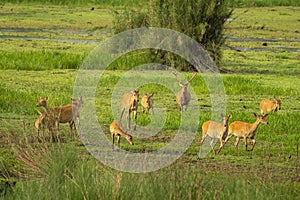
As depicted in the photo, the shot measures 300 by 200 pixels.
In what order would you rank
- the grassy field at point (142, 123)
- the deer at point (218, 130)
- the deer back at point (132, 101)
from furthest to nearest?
the deer back at point (132, 101), the deer at point (218, 130), the grassy field at point (142, 123)

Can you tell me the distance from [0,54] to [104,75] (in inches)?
90.2

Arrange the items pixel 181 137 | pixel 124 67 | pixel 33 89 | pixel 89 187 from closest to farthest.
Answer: pixel 89 187 < pixel 181 137 < pixel 33 89 < pixel 124 67

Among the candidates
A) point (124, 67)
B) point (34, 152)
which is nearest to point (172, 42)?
point (124, 67)

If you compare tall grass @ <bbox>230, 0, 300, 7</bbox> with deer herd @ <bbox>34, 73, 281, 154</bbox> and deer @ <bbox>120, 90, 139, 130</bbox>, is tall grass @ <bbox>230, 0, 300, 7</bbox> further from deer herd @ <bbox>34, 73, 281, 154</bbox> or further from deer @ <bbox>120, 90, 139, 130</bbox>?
deer herd @ <bbox>34, 73, 281, 154</bbox>

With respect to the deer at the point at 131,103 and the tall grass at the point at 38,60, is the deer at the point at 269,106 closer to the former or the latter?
the deer at the point at 131,103

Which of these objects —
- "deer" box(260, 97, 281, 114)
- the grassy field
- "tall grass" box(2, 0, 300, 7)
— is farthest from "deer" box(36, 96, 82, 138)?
"tall grass" box(2, 0, 300, 7)

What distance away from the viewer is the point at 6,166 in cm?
639

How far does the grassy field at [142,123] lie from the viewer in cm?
523

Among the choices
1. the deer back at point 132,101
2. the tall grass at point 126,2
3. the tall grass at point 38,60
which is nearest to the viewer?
the deer back at point 132,101

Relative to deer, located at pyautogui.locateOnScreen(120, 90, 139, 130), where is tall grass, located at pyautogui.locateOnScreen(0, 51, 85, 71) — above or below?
above

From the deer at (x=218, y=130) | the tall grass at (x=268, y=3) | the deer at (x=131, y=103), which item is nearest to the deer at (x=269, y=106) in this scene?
the deer at (x=131, y=103)

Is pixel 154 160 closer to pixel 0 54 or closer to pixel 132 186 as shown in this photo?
pixel 132 186

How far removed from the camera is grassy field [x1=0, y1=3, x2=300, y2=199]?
5234mm

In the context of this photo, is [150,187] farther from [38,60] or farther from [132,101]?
[38,60]
